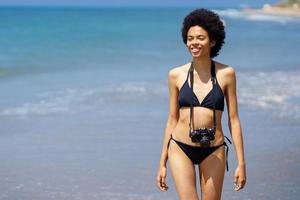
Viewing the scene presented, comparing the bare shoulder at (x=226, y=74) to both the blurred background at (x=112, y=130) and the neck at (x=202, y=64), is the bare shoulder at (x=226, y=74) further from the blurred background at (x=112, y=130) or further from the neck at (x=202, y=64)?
the blurred background at (x=112, y=130)

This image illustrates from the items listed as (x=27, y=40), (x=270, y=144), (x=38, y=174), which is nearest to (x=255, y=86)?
(x=270, y=144)

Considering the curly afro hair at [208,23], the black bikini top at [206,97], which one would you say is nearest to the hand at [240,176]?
the black bikini top at [206,97]

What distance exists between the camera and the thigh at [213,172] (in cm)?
489

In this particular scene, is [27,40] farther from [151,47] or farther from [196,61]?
[196,61]

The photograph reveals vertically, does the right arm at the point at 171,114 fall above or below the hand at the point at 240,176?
above

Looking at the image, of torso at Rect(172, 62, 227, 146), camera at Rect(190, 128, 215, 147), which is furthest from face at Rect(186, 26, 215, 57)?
camera at Rect(190, 128, 215, 147)

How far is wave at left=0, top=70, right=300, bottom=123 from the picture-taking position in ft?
40.5

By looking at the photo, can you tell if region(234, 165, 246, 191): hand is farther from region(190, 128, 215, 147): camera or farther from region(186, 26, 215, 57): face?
region(186, 26, 215, 57): face

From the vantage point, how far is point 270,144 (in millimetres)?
9555

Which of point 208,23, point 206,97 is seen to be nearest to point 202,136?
point 206,97

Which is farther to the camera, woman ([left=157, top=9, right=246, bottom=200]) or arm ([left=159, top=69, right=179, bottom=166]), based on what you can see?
arm ([left=159, top=69, right=179, bottom=166])

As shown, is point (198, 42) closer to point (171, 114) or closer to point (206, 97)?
point (206, 97)

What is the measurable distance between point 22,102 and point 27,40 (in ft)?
69.3

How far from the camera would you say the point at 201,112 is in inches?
192
